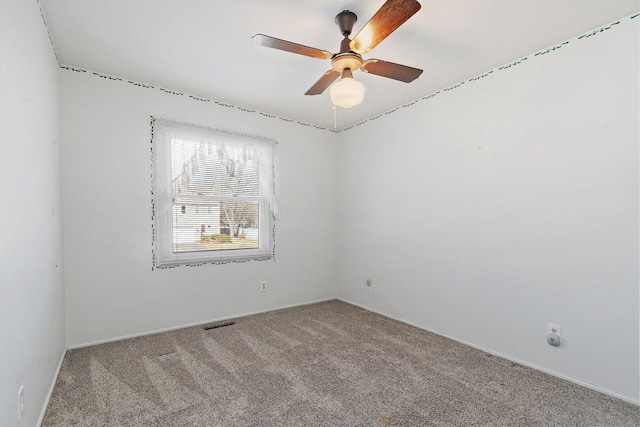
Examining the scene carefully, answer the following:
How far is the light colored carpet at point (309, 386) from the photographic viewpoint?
177 centimetres

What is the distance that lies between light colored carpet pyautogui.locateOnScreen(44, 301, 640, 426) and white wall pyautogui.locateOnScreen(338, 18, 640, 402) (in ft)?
1.09

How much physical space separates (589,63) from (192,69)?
2994 mm

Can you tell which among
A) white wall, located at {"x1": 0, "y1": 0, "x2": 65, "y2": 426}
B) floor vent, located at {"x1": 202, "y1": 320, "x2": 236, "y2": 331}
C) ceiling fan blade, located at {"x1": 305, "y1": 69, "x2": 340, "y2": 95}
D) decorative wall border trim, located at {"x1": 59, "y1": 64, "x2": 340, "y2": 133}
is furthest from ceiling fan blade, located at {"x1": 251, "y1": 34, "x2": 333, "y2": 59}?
floor vent, located at {"x1": 202, "y1": 320, "x2": 236, "y2": 331}

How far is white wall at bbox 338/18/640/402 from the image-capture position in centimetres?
198

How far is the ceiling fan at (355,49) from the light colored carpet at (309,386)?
1.89 m

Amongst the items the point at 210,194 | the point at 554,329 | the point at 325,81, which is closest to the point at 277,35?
the point at 325,81

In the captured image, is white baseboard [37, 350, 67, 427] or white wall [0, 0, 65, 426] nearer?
white wall [0, 0, 65, 426]

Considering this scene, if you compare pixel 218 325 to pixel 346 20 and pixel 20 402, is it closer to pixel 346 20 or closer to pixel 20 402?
pixel 20 402

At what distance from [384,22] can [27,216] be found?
81.8 inches

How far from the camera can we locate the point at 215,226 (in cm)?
338

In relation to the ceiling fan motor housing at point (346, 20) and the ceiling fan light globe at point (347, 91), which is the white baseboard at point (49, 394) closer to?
the ceiling fan light globe at point (347, 91)

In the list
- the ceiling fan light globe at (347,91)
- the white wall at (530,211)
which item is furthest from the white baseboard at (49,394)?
the white wall at (530,211)

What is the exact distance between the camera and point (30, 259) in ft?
5.11

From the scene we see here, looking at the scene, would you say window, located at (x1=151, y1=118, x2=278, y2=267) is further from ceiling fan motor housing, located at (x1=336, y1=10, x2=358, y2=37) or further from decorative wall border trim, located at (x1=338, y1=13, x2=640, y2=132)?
ceiling fan motor housing, located at (x1=336, y1=10, x2=358, y2=37)
